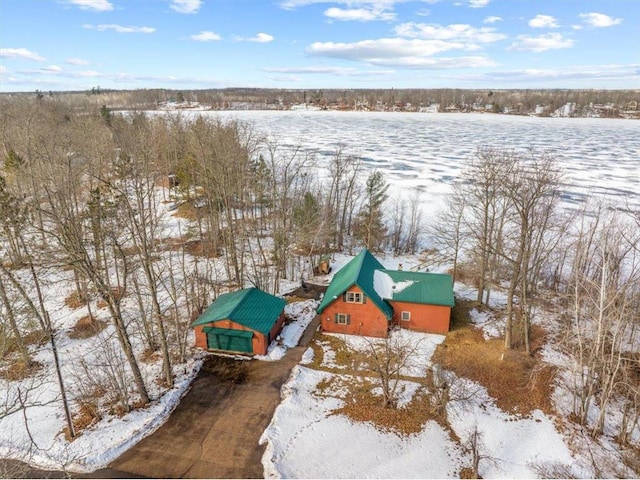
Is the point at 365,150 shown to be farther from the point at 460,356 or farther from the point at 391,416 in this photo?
the point at 391,416

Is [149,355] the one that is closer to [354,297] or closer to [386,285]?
[354,297]

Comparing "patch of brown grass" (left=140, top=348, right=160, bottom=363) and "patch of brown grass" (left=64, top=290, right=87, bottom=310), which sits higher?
"patch of brown grass" (left=64, top=290, right=87, bottom=310)

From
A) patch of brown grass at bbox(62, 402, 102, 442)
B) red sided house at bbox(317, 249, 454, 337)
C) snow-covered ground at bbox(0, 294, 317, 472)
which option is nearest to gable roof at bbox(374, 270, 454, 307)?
red sided house at bbox(317, 249, 454, 337)

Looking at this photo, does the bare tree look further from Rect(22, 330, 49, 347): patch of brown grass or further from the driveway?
Rect(22, 330, 49, 347): patch of brown grass

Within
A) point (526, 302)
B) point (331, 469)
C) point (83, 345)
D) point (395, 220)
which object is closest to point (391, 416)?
point (331, 469)

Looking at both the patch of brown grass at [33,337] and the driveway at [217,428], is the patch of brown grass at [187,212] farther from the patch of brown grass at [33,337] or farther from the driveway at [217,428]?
the driveway at [217,428]

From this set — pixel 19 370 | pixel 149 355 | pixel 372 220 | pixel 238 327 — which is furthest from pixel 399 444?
pixel 372 220
